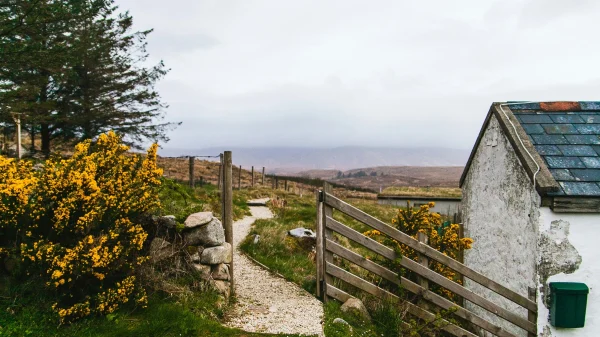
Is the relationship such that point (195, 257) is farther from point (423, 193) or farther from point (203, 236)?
point (423, 193)

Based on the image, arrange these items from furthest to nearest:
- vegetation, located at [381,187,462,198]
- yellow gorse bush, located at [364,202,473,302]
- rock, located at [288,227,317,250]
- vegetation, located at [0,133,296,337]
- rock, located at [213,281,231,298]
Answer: vegetation, located at [381,187,462,198] → rock, located at [288,227,317,250] → yellow gorse bush, located at [364,202,473,302] → rock, located at [213,281,231,298] → vegetation, located at [0,133,296,337]

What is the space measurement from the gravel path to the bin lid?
140 inches

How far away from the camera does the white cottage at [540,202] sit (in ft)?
19.6

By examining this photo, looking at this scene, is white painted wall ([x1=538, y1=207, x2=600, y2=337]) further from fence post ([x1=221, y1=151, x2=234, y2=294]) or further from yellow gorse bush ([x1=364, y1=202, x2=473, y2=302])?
fence post ([x1=221, y1=151, x2=234, y2=294])

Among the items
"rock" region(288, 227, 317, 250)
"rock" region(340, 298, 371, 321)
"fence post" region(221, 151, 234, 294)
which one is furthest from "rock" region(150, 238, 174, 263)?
"rock" region(288, 227, 317, 250)

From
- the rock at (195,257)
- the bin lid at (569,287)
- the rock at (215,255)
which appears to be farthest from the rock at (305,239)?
the bin lid at (569,287)

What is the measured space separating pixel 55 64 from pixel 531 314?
1617cm

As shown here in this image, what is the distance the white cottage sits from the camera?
5984 millimetres

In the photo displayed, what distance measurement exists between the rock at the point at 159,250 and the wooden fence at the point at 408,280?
2.45m

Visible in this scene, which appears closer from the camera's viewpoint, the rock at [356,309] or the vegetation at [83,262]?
the vegetation at [83,262]

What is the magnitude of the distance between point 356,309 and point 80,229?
13.3 ft

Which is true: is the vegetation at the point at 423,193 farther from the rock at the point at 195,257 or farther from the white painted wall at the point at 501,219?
the rock at the point at 195,257

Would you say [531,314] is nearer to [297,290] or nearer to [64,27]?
[297,290]

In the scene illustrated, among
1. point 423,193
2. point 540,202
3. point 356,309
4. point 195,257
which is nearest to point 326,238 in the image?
point 356,309
